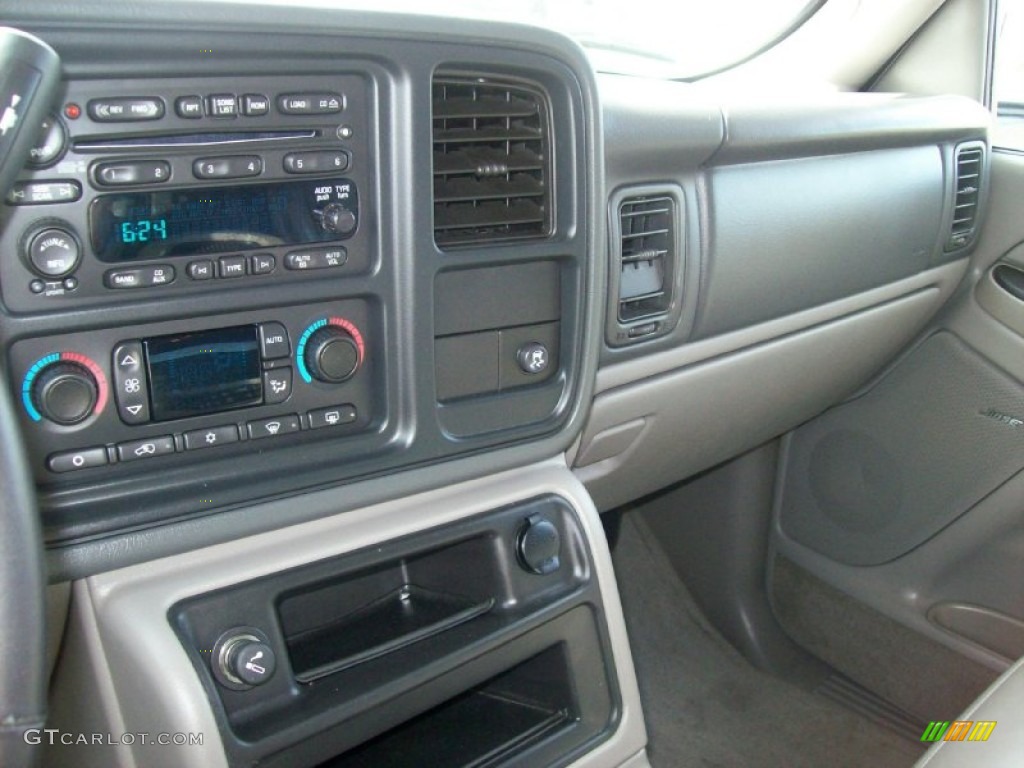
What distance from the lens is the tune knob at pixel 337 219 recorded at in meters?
0.89

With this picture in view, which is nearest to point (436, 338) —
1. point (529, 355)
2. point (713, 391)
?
point (529, 355)

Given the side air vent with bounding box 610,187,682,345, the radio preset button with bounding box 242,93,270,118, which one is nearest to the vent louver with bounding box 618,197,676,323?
the side air vent with bounding box 610,187,682,345

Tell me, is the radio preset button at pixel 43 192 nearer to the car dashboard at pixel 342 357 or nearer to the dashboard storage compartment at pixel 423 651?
the car dashboard at pixel 342 357

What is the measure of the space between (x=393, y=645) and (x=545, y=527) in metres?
0.22

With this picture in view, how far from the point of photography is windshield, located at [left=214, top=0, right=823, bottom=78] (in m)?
1.55

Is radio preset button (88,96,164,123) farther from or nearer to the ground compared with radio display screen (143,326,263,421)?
farther from the ground

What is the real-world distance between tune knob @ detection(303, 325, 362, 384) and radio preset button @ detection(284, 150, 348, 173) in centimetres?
15

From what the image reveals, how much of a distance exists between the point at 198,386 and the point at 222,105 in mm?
239

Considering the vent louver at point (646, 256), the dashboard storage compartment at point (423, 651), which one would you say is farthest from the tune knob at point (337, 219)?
the vent louver at point (646, 256)

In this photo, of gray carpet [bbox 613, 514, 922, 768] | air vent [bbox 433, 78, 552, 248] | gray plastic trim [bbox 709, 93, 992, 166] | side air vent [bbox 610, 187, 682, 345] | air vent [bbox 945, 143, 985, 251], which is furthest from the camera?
gray carpet [bbox 613, 514, 922, 768]

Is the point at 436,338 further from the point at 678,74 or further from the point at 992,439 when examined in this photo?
the point at 992,439

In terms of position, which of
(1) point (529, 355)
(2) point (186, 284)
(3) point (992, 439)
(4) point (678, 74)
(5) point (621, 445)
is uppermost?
(4) point (678, 74)

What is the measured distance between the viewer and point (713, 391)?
1505mm

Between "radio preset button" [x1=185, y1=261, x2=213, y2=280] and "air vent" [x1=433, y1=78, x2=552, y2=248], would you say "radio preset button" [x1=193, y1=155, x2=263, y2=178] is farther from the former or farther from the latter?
"air vent" [x1=433, y1=78, x2=552, y2=248]
